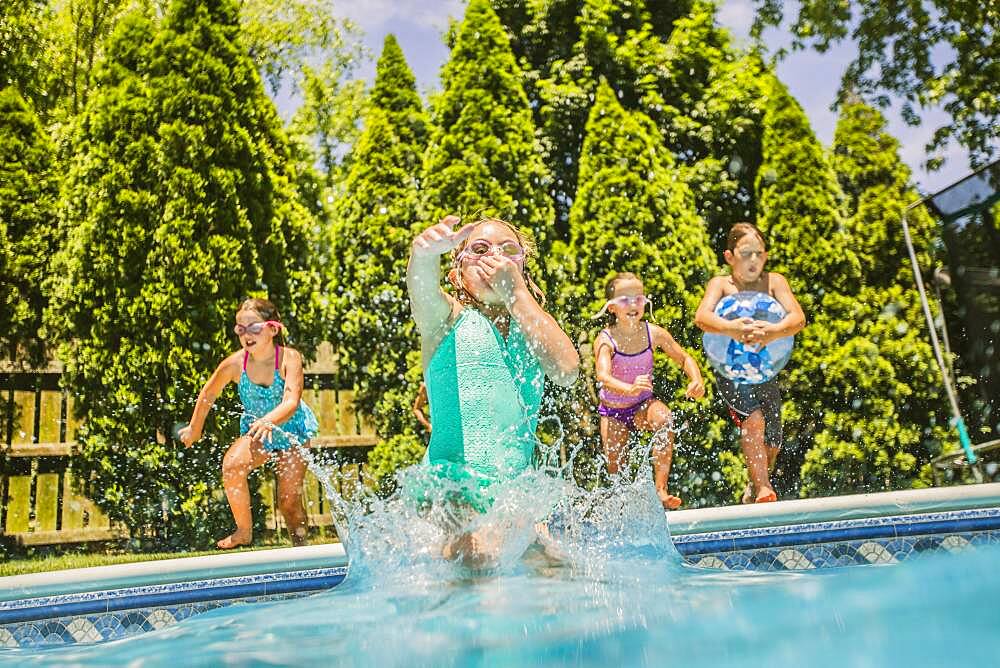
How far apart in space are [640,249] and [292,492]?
400 cm

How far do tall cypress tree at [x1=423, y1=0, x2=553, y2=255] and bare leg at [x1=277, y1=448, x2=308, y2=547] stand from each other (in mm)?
3084

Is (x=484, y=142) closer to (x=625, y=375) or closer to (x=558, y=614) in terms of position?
(x=625, y=375)

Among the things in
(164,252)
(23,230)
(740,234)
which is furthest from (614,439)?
(23,230)

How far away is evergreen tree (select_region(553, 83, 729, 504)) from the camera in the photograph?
7.33 metres

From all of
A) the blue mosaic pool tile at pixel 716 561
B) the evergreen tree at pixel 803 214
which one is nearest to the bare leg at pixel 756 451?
the blue mosaic pool tile at pixel 716 561

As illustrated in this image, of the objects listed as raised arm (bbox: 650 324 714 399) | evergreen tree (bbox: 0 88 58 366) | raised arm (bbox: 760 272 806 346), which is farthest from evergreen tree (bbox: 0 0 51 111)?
raised arm (bbox: 760 272 806 346)

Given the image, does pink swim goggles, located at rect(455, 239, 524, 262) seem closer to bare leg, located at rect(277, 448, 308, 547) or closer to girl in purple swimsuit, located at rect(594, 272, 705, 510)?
girl in purple swimsuit, located at rect(594, 272, 705, 510)

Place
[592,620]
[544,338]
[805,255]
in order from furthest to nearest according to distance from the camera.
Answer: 1. [805,255]
2. [544,338]
3. [592,620]

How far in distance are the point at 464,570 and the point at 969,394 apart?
8.10 metres

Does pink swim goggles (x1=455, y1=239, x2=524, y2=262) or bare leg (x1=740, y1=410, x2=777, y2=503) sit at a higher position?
pink swim goggles (x1=455, y1=239, x2=524, y2=262)

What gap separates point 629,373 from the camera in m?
4.95

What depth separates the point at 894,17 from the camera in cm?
1005

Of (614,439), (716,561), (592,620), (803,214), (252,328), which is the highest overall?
(803,214)

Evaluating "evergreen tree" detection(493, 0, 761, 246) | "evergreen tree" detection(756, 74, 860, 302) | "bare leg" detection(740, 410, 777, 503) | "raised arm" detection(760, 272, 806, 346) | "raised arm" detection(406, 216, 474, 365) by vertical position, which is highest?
"evergreen tree" detection(493, 0, 761, 246)
